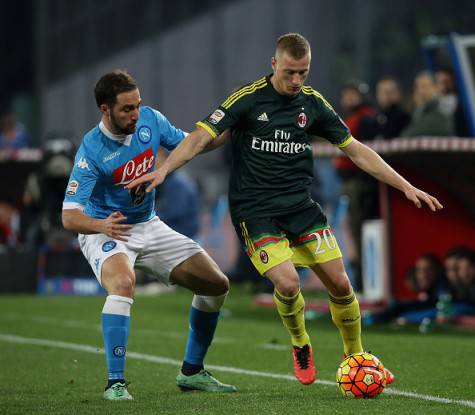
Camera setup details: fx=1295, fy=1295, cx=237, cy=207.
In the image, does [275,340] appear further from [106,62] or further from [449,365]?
[106,62]

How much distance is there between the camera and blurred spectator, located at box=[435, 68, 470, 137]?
13.7m

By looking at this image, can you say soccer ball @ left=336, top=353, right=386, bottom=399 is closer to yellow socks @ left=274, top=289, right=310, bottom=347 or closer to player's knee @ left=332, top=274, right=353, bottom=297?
yellow socks @ left=274, top=289, right=310, bottom=347

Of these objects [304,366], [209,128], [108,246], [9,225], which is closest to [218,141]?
[209,128]

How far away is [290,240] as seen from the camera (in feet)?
27.2

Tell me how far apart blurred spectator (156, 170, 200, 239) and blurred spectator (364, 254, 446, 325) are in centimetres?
326

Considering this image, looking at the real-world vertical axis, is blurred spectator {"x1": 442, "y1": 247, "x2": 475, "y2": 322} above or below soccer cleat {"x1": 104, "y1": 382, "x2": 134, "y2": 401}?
above

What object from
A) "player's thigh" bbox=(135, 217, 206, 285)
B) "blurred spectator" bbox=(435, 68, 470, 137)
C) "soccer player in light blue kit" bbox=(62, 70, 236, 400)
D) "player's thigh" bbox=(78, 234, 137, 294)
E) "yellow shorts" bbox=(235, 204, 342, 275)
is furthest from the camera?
"blurred spectator" bbox=(435, 68, 470, 137)

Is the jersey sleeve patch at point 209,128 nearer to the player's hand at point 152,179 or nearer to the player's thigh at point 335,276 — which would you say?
the player's hand at point 152,179

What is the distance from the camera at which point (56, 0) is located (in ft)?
117

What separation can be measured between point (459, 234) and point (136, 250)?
6494mm

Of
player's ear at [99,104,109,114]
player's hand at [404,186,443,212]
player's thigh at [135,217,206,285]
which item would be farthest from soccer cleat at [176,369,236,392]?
player's ear at [99,104,109,114]

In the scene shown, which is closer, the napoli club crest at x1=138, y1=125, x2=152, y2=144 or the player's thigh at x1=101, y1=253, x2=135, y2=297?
the player's thigh at x1=101, y1=253, x2=135, y2=297

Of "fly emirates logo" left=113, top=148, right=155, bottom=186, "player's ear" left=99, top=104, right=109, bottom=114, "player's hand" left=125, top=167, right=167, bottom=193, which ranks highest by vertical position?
"player's ear" left=99, top=104, right=109, bottom=114

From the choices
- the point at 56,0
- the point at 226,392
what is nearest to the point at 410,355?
the point at 226,392
